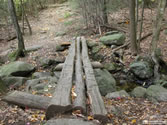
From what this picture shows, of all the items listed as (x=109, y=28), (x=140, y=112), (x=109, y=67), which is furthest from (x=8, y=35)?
(x=140, y=112)

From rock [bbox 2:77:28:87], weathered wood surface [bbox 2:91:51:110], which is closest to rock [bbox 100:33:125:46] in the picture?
rock [bbox 2:77:28:87]

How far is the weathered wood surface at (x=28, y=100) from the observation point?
3.55 m

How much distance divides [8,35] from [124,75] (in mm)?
11006

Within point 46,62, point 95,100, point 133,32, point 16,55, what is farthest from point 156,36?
point 16,55

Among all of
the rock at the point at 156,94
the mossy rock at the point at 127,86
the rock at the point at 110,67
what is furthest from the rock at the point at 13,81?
the rock at the point at 156,94

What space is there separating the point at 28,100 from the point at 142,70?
5654mm

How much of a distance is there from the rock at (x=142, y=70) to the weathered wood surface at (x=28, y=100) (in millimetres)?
5185

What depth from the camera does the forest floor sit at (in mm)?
3355

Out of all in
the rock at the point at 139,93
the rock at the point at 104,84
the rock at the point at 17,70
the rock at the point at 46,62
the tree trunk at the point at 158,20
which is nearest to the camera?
the rock at the point at 139,93

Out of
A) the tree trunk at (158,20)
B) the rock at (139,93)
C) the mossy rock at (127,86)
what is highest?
the tree trunk at (158,20)

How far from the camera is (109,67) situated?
8.12 meters

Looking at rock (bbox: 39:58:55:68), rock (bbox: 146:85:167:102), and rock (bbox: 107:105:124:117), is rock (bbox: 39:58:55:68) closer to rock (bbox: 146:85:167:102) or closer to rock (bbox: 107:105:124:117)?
rock (bbox: 146:85:167:102)

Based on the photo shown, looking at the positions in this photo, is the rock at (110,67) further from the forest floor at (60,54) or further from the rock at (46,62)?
the rock at (46,62)

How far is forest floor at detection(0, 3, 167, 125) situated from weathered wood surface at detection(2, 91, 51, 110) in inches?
4.5
